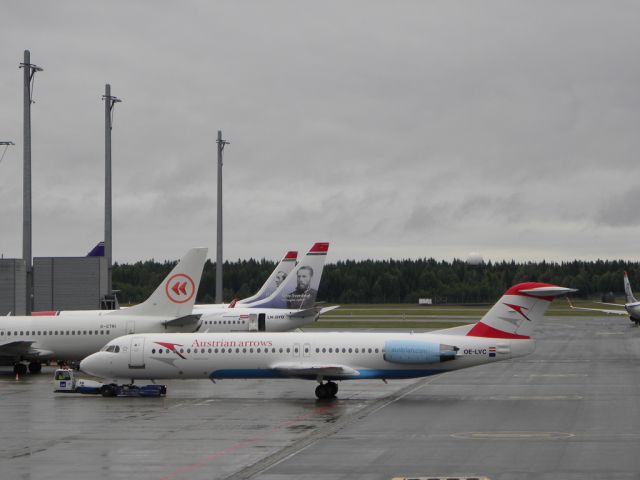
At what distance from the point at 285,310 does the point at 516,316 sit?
3112cm

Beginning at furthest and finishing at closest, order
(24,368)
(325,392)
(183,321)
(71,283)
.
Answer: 1. (71,283)
2. (24,368)
3. (183,321)
4. (325,392)

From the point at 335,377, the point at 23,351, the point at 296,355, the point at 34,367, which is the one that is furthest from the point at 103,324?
the point at 335,377

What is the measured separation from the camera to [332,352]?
48.3 meters

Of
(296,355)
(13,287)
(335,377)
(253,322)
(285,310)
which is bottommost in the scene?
(335,377)

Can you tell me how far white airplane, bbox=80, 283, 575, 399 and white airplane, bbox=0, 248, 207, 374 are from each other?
12086 millimetres

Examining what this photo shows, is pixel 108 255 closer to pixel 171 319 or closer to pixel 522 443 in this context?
pixel 171 319

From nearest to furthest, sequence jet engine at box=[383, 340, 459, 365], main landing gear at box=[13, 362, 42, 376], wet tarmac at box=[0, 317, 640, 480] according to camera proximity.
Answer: wet tarmac at box=[0, 317, 640, 480] < jet engine at box=[383, 340, 459, 365] < main landing gear at box=[13, 362, 42, 376]

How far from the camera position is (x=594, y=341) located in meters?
92.9

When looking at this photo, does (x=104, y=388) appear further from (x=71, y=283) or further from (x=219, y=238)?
(x=219, y=238)

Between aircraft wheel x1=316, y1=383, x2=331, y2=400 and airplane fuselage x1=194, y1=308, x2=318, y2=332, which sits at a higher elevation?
airplane fuselage x1=194, y1=308, x2=318, y2=332

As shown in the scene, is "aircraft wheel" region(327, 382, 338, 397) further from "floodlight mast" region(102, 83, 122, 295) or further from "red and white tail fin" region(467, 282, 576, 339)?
"floodlight mast" region(102, 83, 122, 295)

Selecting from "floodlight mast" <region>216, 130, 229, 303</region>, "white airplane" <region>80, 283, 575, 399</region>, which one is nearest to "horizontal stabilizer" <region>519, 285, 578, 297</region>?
"white airplane" <region>80, 283, 575, 399</region>

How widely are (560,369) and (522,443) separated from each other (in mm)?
31906

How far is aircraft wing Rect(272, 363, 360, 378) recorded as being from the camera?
4747 cm
